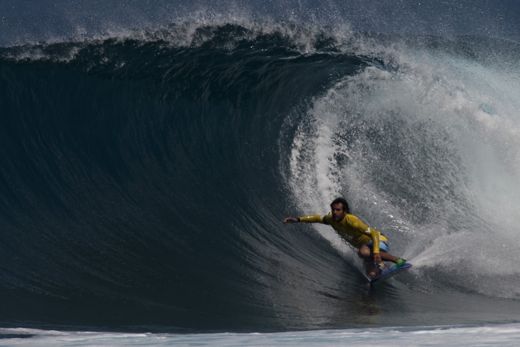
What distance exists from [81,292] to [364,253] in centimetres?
306

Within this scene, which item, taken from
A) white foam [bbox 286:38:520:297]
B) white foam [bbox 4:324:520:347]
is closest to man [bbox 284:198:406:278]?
white foam [bbox 286:38:520:297]

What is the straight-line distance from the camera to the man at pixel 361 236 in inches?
371

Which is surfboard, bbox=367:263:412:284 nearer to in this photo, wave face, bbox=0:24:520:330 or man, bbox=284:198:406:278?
man, bbox=284:198:406:278

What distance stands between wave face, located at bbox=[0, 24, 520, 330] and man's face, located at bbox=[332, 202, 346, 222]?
2.39 ft

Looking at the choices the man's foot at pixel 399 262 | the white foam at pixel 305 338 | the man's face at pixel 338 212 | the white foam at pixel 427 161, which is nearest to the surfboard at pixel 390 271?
the man's foot at pixel 399 262

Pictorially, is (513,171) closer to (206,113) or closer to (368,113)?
(368,113)

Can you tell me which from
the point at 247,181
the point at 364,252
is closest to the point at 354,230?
the point at 364,252

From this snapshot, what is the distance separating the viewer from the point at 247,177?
12.0 m

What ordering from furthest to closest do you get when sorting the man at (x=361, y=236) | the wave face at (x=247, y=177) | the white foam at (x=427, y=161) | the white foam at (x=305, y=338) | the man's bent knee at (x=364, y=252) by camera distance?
the white foam at (x=427, y=161) < the man's bent knee at (x=364, y=252) < the man at (x=361, y=236) < the wave face at (x=247, y=177) < the white foam at (x=305, y=338)

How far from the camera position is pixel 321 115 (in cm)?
1287

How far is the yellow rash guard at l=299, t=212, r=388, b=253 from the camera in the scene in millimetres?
9518

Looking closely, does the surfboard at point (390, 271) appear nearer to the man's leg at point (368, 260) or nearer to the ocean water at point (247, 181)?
the man's leg at point (368, 260)

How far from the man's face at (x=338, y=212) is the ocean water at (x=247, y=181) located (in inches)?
28.7

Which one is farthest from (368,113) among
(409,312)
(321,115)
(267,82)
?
(409,312)
